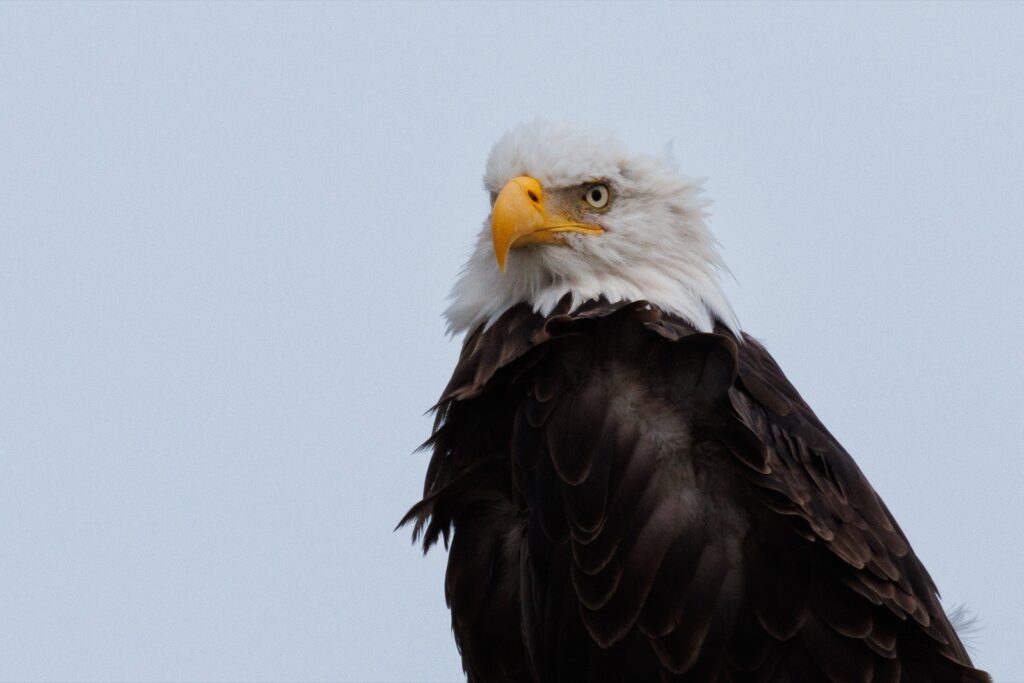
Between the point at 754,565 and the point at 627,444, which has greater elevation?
the point at 627,444

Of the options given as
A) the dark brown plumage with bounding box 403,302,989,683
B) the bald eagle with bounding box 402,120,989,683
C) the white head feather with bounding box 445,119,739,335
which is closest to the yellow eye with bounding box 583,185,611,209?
the white head feather with bounding box 445,119,739,335

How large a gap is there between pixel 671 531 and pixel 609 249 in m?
1.14

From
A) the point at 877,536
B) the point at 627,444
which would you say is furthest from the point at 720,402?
the point at 877,536

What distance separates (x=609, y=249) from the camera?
5496 mm

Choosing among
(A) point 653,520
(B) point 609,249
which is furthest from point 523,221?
(A) point 653,520

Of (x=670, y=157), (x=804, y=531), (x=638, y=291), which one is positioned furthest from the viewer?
(x=670, y=157)

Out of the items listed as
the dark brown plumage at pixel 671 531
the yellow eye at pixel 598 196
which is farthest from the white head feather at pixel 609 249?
the dark brown plumage at pixel 671 531

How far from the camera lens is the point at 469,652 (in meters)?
5.20

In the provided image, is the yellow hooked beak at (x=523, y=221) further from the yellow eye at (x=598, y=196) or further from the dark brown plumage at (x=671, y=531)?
the dark brown plumage at (x=671, y=531)

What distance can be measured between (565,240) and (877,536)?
4.52ft

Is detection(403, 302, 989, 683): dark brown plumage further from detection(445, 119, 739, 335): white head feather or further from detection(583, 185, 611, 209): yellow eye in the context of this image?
detection(583, 185, 611, 209): yellow eye

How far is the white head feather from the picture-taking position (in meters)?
5.47

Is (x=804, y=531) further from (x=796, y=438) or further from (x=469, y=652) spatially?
(x=469, y=652)

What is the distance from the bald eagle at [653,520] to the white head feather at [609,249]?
11 centimetres
